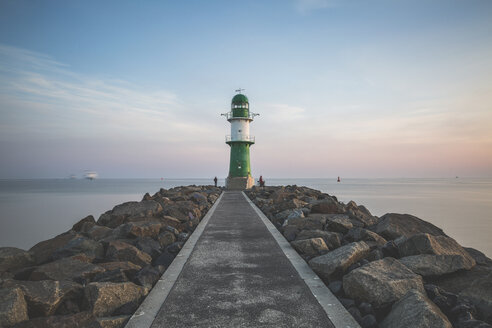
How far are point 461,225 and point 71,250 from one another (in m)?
22.1

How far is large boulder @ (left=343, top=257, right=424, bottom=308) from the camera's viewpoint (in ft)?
11.7

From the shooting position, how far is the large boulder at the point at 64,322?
2.81m

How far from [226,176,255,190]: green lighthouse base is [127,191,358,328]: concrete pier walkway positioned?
2170 centimetres

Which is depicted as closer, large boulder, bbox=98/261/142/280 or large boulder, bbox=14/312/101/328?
large boulder, bbox=14/312/101/328

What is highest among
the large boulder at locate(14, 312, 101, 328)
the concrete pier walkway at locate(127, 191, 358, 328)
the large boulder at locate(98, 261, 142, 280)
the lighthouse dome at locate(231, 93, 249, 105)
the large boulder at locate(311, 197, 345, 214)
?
the lighthouse dome at locate(231, 93, 249, 105)

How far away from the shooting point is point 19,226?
20625mm

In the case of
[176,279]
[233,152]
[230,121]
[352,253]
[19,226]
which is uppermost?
[230,121]

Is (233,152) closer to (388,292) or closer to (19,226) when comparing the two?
(19,226)

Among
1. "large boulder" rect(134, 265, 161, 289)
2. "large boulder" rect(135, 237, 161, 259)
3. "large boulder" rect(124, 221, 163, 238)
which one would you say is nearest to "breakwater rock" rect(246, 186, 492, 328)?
"large boulder" rect(134, 265, 161, 289)

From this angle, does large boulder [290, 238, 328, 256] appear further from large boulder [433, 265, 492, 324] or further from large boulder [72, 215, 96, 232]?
large boulder [72, 215, 96, 232]

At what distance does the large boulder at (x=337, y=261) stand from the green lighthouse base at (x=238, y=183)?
2297 centimetres

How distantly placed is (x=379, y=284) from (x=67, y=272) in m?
3.93

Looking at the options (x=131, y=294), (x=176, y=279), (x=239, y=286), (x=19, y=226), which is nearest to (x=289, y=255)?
(x=239, y=286)

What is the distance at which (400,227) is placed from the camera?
23.9 feet
